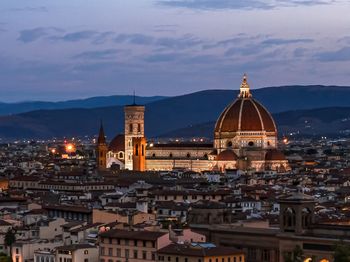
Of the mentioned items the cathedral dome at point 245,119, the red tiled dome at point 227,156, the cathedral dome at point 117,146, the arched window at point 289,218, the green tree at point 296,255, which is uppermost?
the cathedral dome at point 245,119

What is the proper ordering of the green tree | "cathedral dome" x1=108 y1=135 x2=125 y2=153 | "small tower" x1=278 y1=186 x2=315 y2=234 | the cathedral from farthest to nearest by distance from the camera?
"cathedral dome" x1=108 y1=135 x2=125 y2=153, the cathedral, "small tower" x1=278 y1=186 x2=315 y2=234, the green tree

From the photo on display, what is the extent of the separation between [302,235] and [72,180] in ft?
256

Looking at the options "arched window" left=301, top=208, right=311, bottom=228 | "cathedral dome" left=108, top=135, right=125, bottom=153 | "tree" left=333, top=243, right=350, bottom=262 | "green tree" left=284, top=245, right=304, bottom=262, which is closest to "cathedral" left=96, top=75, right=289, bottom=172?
"cathedral dome" left=108, top=135, right=125, bottom=153

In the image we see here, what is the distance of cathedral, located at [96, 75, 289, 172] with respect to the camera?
17125cm

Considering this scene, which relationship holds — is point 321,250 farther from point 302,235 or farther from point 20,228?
point 20,228

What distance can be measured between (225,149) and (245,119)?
4358mm

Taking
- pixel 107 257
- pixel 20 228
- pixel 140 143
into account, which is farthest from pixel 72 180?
pixel 107 257

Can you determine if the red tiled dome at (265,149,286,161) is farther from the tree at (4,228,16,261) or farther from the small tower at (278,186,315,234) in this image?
A: the small tower at (278,186,315,234)

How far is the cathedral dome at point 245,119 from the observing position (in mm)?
174375

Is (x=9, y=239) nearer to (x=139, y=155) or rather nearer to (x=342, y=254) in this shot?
(x=342, y=254)

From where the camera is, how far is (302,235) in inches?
2559

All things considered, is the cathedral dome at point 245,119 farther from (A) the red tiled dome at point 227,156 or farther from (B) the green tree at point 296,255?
(B) the green tree at point 296,255

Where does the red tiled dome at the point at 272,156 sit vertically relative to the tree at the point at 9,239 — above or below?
above

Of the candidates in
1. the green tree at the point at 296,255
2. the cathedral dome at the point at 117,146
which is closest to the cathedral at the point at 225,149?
the cathedral dome at the point at 117,146
